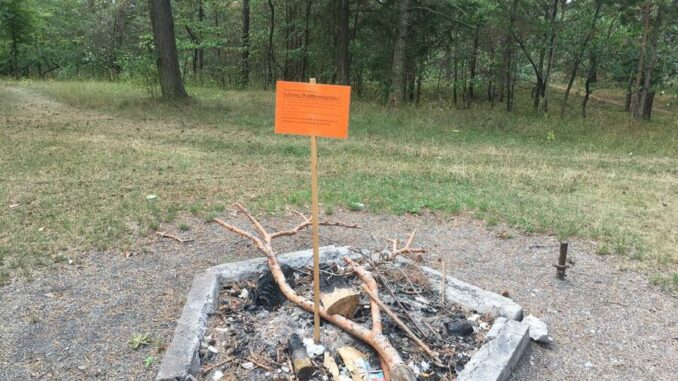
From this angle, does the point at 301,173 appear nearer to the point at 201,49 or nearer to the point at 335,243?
the point at 335,243

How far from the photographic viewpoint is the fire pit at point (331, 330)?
252 cm

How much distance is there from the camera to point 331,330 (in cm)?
284

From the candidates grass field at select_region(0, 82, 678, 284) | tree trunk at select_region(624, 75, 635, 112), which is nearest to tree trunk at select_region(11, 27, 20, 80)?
grass field at select_region(0, 82, 678, 284)

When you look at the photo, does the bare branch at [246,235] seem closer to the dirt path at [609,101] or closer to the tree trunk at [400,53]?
the tree trunk at [400,53]

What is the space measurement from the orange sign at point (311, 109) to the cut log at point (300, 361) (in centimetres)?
111

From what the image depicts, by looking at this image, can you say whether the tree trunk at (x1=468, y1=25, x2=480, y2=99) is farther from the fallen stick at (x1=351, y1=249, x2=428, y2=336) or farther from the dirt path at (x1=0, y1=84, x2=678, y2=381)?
the fallen stick at (x1=351, y1=249, x2=428, y2=336)

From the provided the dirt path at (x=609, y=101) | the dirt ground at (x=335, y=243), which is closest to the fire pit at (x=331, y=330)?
the dirt ground at (x=335, y=243)

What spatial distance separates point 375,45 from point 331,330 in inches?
561

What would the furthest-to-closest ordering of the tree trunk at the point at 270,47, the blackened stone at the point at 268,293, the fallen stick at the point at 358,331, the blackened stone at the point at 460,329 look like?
the tree trunk at the point at 270,47, the blackened stone at the point at 268,293, the blackened stone at the point at 460,329, the fallen stick at the point at 358,331

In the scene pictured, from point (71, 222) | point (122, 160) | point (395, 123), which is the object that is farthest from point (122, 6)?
point (71, 222)

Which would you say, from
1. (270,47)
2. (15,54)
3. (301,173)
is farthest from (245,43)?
(301,173)

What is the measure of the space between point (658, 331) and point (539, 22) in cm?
1211

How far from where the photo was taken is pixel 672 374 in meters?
2.81

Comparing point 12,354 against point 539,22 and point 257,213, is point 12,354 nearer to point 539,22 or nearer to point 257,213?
point 257,213
